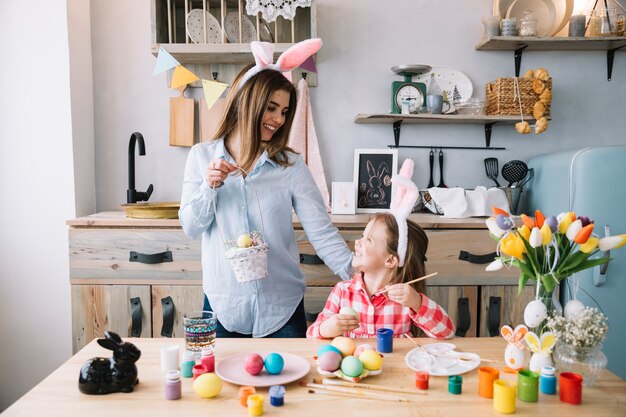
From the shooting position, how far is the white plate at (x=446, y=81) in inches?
109

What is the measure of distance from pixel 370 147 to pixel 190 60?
1.06m

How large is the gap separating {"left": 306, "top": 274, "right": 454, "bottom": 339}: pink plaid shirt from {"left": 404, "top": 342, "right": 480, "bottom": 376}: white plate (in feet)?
0.59

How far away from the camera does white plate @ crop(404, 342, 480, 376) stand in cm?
117

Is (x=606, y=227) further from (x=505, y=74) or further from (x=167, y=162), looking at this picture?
(x=167, y=162)

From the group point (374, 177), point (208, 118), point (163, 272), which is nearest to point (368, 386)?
point (163, 272)

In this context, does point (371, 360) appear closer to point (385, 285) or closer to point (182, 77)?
point (385, 285)

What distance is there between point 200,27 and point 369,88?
0.93m

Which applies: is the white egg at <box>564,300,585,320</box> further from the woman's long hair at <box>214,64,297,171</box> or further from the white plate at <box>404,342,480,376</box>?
the woman's long hair at <box>214,64,297,171</box>

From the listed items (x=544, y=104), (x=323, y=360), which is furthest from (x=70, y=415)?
(x=544, y=104)

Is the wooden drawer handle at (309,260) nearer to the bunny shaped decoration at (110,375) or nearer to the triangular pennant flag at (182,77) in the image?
the triangular pennant flag at (182,77)

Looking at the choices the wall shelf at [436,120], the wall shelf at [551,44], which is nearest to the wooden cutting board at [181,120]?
the wall shelf at [436,120]

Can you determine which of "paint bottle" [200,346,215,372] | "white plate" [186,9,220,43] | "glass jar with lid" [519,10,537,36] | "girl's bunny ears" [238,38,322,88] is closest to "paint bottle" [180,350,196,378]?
"paint bottle" [200,346,215,372]

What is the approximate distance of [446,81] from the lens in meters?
2.78

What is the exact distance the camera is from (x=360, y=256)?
1.60m
